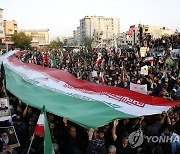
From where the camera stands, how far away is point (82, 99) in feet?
25.2

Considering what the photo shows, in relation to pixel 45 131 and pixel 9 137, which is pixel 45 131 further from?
pixel 9 137

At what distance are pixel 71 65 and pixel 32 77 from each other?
53.1ft

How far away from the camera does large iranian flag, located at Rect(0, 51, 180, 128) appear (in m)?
6.39

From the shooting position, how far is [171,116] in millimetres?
7242

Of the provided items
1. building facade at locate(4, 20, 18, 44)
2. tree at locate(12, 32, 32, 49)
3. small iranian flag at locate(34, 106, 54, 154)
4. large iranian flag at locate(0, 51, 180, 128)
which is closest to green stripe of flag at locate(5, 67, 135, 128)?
large iranian flag at locate(0, 51, 180, 128)

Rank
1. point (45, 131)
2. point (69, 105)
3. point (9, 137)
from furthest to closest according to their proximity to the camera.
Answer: point (69, 105) < point (9, 137) < point (45, 131)

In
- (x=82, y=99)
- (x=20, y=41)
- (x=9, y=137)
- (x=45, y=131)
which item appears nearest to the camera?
(x=45, y=131)

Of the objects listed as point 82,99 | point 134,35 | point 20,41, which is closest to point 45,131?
point 82,99

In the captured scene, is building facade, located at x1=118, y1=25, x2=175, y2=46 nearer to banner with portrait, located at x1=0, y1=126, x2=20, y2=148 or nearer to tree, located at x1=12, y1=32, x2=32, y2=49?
banner with portrait, located at x1=0, y1=126, x2=20, y2=148

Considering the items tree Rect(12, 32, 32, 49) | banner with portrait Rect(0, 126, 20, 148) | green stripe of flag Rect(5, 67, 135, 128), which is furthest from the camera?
tree Rect(12, 32, 32, 49)

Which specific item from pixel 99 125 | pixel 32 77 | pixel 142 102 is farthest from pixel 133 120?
pixel 32 77

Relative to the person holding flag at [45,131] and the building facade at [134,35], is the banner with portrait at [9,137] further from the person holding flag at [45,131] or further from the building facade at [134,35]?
the building facade at [134,35]

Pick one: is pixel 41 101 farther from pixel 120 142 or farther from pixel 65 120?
pixel 120 142

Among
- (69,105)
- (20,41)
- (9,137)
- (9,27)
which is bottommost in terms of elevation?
(9,137)
